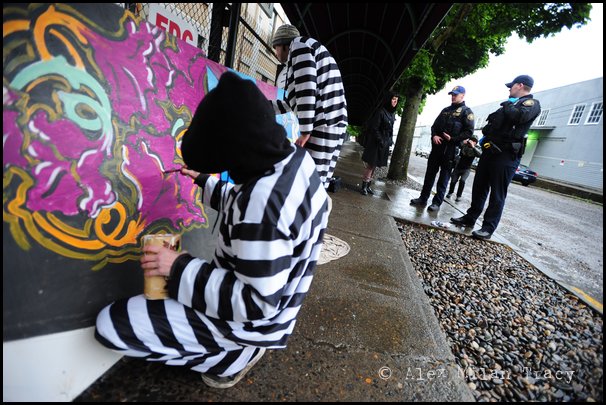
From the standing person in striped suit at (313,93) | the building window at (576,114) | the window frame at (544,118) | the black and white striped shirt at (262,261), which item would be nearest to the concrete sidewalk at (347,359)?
the black and white striped shirt at (262,261)

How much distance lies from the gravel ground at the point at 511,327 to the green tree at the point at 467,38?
444 centimetres

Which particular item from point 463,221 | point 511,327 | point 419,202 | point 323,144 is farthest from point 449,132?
point 511,327

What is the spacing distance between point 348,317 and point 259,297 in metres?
1.28

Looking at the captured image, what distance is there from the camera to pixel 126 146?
139 centimetres

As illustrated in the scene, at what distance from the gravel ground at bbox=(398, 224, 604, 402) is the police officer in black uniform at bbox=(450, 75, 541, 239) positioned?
0.85m

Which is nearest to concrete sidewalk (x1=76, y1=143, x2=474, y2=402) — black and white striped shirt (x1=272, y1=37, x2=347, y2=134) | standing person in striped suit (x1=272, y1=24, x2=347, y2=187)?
standing person in striped suit (x1=272, y1=24, x2=347, y2=187)

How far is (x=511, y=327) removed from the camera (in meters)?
2.44

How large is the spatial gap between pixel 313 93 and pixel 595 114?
113 ft

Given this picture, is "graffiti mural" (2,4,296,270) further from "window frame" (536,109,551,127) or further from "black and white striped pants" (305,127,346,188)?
"window frame" (536,109,551,127)

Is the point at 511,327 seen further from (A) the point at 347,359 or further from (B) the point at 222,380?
(B) the point at 222,380

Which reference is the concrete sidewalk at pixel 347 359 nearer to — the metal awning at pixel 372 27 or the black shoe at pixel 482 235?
the black shoe at pixel 482 235

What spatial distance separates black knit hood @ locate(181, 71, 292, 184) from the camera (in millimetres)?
992

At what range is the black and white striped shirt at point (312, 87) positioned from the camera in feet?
8.12

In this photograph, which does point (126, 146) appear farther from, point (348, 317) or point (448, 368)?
point (448, 368)
